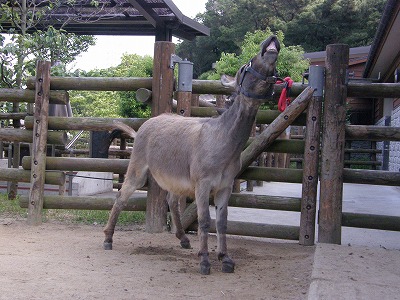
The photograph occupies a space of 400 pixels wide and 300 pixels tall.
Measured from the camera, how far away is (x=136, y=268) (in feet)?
16.8

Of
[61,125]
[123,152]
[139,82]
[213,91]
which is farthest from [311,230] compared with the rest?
[123,152]

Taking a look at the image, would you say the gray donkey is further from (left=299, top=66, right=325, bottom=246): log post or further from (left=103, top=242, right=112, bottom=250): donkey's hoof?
(left=299, top=66, right=325, bottom=246): log post

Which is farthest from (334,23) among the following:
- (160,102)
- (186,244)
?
(186,244)

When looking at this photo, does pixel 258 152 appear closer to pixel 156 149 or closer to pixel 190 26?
pixel 156 149

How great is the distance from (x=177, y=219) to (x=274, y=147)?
140cm

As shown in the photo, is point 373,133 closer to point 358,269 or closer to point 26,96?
point 358,269

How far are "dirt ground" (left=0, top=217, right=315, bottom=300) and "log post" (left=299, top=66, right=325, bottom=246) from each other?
0.26 metres

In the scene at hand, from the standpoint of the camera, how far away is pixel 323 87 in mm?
6258

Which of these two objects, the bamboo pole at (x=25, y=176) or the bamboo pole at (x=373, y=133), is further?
the bamboo pole at (x=25, y=176)

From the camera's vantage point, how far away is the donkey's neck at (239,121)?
5055 mm

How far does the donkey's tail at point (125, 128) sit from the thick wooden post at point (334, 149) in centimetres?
225

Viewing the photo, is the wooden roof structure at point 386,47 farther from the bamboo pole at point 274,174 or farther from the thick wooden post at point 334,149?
the bamboo pole at point 274,174

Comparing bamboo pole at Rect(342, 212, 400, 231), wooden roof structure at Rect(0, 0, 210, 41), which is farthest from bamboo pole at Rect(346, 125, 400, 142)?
wooden roof structure at Rect(0, 0, 210, 41)

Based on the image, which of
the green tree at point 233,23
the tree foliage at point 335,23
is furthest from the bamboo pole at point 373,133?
the green tree at point 233,23
